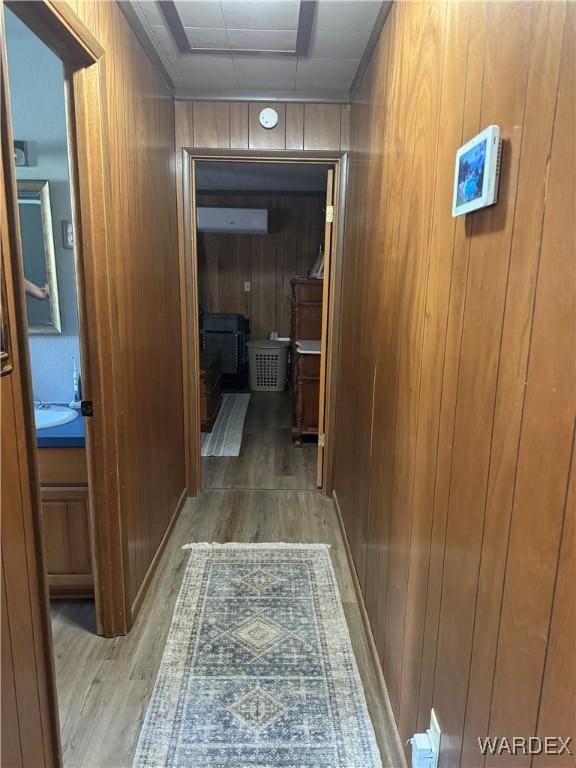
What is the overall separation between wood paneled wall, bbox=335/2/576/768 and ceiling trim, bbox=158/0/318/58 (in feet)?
1.14

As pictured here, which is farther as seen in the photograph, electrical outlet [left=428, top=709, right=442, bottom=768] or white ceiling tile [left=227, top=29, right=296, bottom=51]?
white ceiling tile [left=227, top=29, right=296, bottom=51]

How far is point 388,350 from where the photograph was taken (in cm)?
163

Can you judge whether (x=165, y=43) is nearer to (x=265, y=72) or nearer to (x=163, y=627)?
(x=265, y=72)

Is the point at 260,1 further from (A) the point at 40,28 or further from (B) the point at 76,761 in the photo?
(B) the point at 76,761

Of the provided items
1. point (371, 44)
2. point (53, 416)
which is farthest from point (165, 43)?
point (53, 416)

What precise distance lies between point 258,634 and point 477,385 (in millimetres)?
1497

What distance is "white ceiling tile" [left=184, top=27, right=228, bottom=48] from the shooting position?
199cm

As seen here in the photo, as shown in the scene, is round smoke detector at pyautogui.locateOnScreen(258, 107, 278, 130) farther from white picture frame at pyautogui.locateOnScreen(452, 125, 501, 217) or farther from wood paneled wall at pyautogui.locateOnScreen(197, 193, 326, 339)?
wood paneled wall at pyautogui.locateOnScreen(197, 193, 326, 339)

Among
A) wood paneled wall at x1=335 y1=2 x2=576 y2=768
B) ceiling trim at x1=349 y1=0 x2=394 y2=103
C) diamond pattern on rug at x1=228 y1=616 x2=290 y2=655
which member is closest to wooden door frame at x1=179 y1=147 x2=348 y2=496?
ceiling trim at x1=349 y1=0 x2=394 y2=103

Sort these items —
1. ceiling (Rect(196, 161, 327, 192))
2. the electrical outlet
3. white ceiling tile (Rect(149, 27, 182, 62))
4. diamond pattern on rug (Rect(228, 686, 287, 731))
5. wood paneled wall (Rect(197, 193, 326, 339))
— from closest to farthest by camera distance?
1. the electrical outlet
2. diamond pattern on rug (Rect(228, 686, 287, 731))
3. white ceiling tile (Rect(149, 27, 182, 62))
4. ceiling (Rect(196, 161, 327, 192))
5. wood paneled wall (Rect(197, 193, 326, 339))

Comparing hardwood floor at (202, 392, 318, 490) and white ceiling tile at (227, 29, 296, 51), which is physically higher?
white ceiling tile at (227, 29, 296, 51)

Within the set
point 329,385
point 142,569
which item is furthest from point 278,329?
point 142,569

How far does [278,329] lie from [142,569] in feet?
14.3

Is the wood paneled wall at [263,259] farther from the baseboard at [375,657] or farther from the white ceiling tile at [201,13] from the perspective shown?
the white ceiling tile at [201,13]
